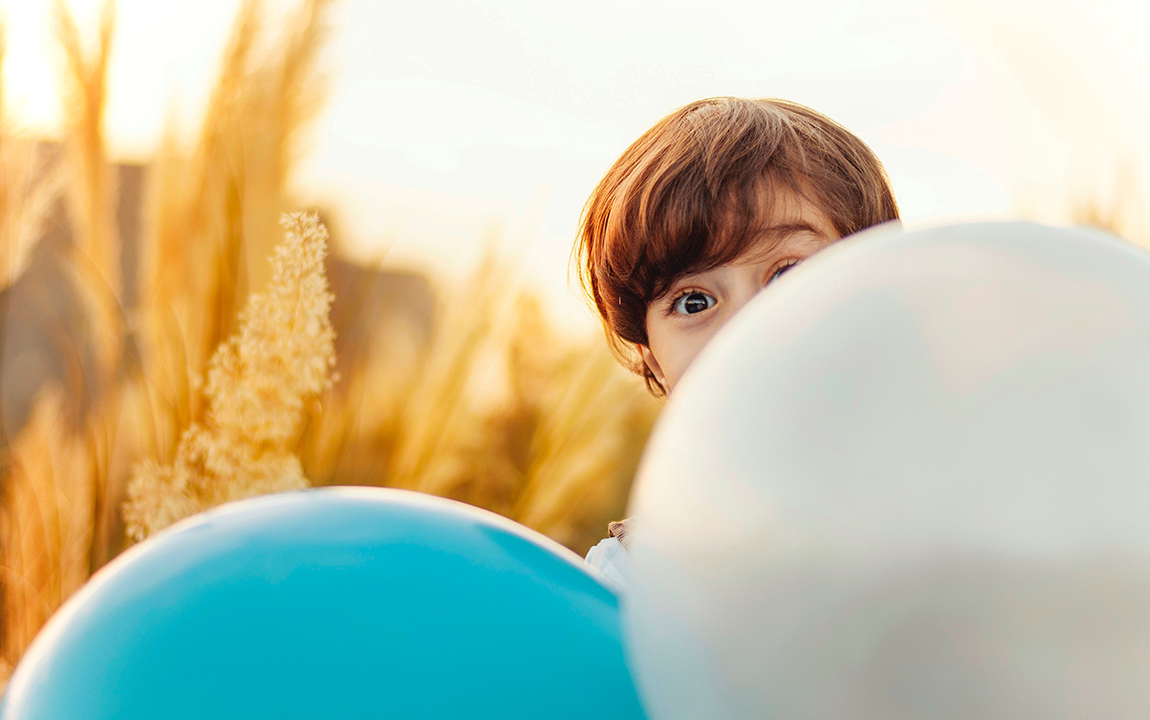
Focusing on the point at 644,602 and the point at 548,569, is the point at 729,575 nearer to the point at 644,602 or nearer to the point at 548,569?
the point at 644,602

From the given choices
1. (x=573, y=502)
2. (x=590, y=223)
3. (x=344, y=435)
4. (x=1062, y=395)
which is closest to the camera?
(x=1062, y=395)

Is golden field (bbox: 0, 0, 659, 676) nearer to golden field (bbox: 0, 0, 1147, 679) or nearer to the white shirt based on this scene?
golden field (bbox: 0, 0, 1147, 679)

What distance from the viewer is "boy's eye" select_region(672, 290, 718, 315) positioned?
0.92m

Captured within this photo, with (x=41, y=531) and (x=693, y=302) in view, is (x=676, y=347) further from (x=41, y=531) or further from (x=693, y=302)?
(x=41, y=531)

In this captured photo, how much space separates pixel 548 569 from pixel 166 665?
20 centimetres

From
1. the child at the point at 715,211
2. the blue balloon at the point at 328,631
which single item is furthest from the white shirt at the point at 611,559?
the blue balloon at the point at 328,631

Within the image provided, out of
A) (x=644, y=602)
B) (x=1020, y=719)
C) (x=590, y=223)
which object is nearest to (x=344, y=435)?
(x=590, y=223)

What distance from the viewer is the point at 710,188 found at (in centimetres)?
92

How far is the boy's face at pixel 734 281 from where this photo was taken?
879 millimetres

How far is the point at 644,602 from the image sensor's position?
15.0 inches

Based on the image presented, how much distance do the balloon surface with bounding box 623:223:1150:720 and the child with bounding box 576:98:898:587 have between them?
49cm

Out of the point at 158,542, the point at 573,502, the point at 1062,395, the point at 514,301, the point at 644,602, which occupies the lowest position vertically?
the point at 573,502

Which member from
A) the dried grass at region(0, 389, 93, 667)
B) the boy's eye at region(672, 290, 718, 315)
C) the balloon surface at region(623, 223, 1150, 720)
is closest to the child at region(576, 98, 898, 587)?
the boy's eye at region(672, 290, 718, 315)

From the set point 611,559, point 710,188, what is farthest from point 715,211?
point 611,559
